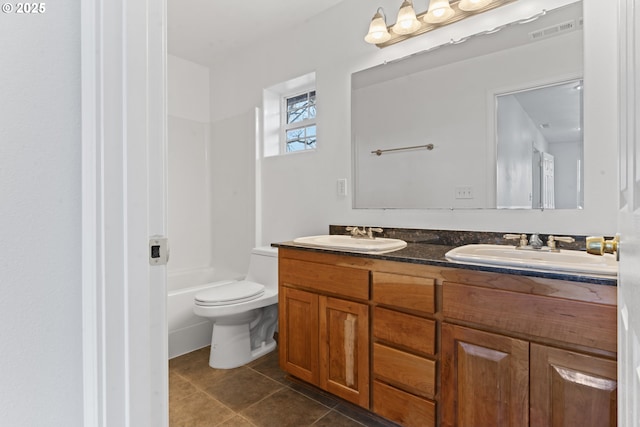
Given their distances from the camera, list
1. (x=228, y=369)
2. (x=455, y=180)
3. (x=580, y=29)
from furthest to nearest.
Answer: (x=228, y=369) → (x=455, y=180) → (x=580, y=29)

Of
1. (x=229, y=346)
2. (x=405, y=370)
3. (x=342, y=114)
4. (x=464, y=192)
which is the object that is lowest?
(x=229, y=346)

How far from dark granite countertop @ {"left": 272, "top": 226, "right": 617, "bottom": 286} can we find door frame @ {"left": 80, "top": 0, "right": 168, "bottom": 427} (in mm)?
1031

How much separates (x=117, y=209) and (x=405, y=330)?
1201 millimetres

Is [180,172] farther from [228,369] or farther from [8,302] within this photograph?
[8,302]

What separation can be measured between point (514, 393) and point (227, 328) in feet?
5.47

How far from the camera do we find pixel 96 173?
59 cm

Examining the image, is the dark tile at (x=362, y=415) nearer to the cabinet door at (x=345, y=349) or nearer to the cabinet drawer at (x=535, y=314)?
the cabinet door at (x=345, y=349)

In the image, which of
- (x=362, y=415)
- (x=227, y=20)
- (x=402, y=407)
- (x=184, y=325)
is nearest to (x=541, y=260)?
(x=402, y=407)

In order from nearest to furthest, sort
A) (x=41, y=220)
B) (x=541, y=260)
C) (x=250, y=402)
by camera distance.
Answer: (x=41, y=220)
(x=541, y=260)
(x=250, y=402)

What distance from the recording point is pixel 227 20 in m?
2.44

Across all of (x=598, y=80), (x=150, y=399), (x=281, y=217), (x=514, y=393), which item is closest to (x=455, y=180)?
(x=598, y=80)

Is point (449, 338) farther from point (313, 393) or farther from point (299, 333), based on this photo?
point (313, 393)

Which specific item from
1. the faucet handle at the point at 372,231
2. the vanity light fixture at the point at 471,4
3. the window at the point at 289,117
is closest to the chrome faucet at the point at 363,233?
the faucet handle at the point at 372,231

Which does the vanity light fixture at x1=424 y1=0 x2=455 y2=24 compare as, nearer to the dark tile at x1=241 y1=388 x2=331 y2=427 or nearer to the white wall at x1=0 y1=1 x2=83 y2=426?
the white wall at x1=0 y1=1 x2=83 y2=426
